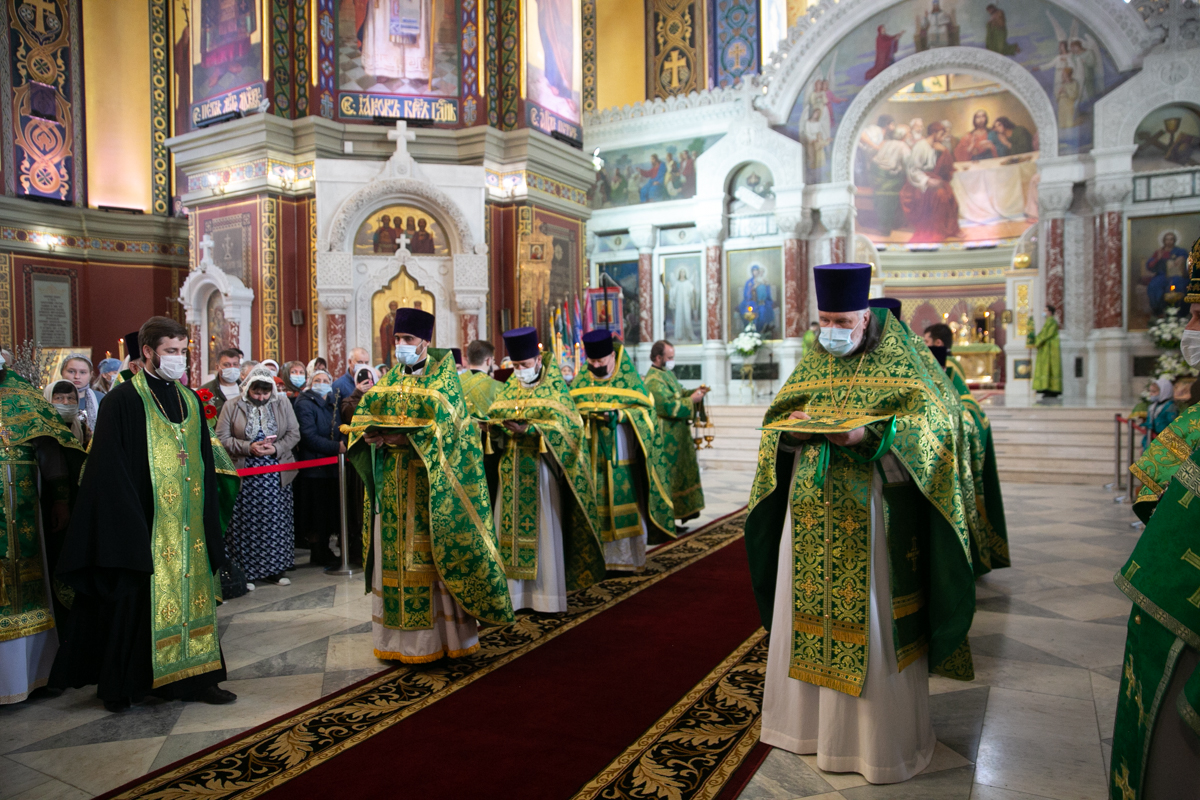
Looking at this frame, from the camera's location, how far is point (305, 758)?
3.46m

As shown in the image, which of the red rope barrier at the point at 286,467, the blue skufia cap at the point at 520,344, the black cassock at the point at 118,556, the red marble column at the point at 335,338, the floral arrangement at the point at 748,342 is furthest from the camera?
the floral arrangement at the point at 748,342

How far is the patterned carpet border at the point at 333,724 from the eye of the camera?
323 cm

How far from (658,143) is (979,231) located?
33.3 ft

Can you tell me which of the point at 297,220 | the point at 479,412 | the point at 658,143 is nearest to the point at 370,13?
the point at 297,220

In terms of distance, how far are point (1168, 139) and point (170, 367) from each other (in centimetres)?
1838

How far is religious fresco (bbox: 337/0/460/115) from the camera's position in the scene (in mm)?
14594

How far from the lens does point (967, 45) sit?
1728 centimetres

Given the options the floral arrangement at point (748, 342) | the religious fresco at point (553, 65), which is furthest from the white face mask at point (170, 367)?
the floral arrangement at point (748, 342)

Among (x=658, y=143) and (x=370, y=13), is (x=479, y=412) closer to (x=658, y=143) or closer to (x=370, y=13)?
(x=370, y=13)

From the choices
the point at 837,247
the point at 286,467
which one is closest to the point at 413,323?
the point at 286,467

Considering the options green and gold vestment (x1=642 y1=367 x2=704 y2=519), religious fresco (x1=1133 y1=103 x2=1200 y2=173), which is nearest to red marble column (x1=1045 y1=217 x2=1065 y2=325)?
religious fresco (x1=1133 y1=103 x2=1200 y2=173)

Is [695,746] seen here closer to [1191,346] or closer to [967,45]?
[1191,346]

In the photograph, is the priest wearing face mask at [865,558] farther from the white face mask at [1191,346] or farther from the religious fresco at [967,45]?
the religious fresco at [967,45]

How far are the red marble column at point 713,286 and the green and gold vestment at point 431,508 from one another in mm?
15528
